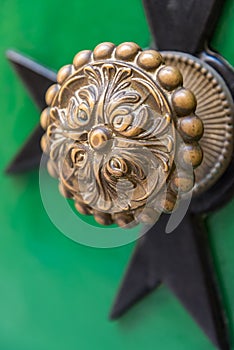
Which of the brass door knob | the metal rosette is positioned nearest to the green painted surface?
the metal rosette

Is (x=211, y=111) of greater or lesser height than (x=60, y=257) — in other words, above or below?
above

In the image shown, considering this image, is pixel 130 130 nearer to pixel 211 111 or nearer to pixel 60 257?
pixel 211 111

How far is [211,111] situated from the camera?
0.55m

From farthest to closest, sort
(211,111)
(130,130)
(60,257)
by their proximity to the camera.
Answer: (60,257), (211,111), (130,130)

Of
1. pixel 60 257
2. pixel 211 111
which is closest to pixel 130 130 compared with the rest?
pixel 211 111

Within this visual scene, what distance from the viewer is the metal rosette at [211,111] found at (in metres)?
0.55

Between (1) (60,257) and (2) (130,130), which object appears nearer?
(2) (130,130)

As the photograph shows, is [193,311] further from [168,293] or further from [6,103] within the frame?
[6,103]

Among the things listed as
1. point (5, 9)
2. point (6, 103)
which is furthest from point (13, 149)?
point (5, 9)

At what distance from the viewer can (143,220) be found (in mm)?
479

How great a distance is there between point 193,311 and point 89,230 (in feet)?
0.71

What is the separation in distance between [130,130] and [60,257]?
0.39m

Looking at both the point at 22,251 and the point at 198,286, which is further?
the point at 22,251

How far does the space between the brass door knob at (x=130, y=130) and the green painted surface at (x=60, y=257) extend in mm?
185
